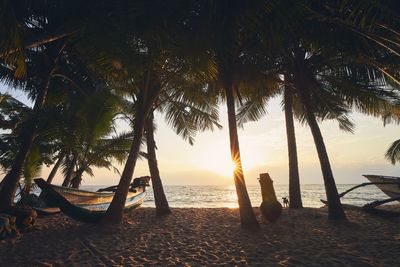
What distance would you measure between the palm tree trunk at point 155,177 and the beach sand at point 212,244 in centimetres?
211

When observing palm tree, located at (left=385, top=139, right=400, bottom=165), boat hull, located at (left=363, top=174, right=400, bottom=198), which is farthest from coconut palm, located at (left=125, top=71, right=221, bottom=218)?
palm tree, located at (left=385, top=139, right=400, bottom=165)

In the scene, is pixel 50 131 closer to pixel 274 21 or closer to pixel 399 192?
pixel 274 21

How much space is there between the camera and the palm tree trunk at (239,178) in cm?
739

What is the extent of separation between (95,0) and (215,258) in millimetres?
6113

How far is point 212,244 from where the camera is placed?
5.99 m

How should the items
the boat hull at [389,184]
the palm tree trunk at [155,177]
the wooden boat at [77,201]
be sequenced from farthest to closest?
1. the boat hull at [389,184]
2. the palm tree trunk at [155,177]
3. the wooden boat at [77,201]

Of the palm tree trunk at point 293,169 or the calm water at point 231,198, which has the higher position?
the palm tree trunk at point 293,169

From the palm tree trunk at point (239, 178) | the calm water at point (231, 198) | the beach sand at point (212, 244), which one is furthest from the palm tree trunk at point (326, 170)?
the calm water at point (231, 198)

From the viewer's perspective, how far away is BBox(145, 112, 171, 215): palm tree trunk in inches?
420

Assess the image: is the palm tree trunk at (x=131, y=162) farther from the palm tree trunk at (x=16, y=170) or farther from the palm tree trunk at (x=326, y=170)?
the palm tree trunk at (x=326, y=170)

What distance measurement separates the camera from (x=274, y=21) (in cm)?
532

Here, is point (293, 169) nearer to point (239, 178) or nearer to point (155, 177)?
point (239, 178)

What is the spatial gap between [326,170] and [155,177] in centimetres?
617

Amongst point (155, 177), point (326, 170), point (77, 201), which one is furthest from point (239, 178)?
point (77, 201)
